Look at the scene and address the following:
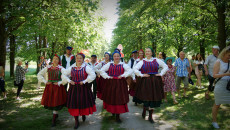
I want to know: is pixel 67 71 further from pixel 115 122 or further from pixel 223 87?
pixel 223 87

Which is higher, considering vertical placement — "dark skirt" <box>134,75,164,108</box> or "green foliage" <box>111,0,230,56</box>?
"green foliage" <box>111,0,230,56</box>

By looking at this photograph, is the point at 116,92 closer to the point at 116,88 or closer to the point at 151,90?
the point at 116,88

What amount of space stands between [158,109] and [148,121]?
4.44ft

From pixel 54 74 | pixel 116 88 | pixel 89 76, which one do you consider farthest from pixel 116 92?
pixel 54 74

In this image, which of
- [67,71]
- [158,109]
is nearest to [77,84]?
[67,71]

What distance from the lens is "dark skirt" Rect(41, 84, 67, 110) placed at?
4.47 m

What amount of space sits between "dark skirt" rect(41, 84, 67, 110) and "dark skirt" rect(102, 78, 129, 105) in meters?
1.41

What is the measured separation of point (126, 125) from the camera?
452 centimetres

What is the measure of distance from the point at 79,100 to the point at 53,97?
32.5 inches

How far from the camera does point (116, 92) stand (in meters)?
4.70

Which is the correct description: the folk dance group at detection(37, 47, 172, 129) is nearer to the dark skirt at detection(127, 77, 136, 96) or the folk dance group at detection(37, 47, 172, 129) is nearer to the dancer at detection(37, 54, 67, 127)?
the dancer at detection(37, 54, 67, 127)

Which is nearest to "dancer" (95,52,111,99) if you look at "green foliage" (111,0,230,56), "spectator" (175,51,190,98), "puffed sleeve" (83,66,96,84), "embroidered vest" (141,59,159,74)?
"puffed sleeve" (83,66,96,84)

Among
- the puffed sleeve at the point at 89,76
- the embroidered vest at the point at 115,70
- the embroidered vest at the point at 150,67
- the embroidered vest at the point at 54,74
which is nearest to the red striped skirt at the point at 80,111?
the puffed sleeve at the point at 89,76

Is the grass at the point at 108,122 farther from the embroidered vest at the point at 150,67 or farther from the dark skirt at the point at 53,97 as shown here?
the embroidered vest at the point at 150,67
